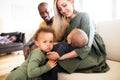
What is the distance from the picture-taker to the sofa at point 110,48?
3.60 feet

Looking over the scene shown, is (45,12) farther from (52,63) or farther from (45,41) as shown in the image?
(52,63)

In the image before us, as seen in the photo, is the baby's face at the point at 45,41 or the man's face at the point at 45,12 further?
the man's face at the point at 45,12

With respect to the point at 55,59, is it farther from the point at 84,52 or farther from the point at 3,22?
the point at 3,22

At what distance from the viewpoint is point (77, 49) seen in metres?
1.15

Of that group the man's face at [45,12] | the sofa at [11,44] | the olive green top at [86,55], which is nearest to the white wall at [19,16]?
the sofa at [11,44]

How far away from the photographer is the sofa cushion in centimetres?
140

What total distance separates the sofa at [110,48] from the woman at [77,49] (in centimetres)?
4

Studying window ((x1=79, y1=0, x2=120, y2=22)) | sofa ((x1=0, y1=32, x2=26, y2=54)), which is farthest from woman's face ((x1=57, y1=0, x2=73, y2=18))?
sofa ((x1=0, y1=32, x2=26, y2=54))

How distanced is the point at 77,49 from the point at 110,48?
0.41 m

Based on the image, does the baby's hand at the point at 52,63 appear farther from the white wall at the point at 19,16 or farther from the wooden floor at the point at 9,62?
the white wall at the point at 19,16

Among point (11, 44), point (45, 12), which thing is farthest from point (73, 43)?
point (11, 44)

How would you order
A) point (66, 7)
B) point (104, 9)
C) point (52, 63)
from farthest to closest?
point (104, 9) < point (66, 7) < point (52, 63)

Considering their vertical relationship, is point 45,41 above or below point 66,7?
below

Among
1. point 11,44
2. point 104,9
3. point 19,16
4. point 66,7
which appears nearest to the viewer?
point 66,7
